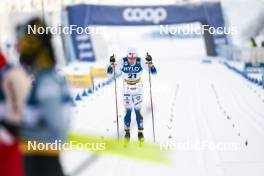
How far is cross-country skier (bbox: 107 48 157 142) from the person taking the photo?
11.6 feet

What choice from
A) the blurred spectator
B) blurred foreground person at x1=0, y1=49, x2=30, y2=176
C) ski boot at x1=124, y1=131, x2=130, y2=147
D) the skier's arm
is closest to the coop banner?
the skier's arm

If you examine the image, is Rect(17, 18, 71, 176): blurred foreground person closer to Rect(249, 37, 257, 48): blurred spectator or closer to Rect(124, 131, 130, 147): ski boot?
Rect(124, 131, 130, 147): ski boot

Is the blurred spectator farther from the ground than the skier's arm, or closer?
farther from the ground

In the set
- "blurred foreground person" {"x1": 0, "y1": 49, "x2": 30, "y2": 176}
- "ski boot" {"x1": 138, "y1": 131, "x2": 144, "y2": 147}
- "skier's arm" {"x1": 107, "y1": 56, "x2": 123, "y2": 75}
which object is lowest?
"ski boot" {"x1": 138, "y1": 131, "x2": 144, "y2": 147}

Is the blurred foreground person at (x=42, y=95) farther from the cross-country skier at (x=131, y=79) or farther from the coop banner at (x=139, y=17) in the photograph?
the coop banner at (x=139, y=17)

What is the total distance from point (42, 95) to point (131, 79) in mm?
1872

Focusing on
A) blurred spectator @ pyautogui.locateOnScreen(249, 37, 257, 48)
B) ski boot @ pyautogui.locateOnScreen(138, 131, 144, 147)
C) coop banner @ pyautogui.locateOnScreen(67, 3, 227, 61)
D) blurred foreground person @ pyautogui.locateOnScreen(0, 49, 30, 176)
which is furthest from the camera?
blurred spectator @ pyautogui.locateOnScreen(249, 37, 257, 48)

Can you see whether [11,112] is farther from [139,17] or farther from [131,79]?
[139,17]

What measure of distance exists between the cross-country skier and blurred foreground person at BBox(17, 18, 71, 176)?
1.63 meters

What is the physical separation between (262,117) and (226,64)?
376 centimetres

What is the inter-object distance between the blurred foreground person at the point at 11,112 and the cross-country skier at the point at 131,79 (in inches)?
66.3

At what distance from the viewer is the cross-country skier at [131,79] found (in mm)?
3545

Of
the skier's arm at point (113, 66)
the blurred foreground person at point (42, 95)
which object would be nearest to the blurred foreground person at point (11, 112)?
the blurred foreground person at point (42, 95)

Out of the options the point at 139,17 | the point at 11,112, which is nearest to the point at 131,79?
the point at 139,17
